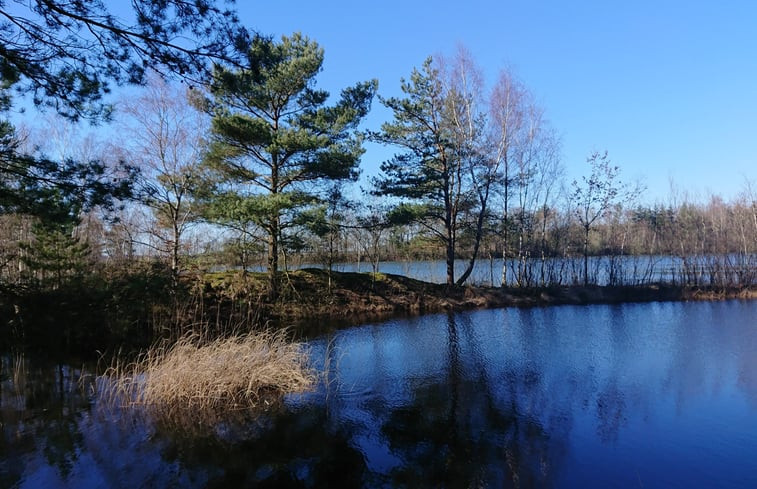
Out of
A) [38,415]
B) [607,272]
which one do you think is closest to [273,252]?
[38,415]

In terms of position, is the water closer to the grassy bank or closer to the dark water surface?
the grassy bank

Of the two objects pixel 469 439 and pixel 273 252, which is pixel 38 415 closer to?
pixel 469 439

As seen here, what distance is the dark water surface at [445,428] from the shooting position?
4555 millimetres

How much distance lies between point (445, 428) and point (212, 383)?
12.4ft

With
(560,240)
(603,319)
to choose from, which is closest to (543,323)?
(603,319)

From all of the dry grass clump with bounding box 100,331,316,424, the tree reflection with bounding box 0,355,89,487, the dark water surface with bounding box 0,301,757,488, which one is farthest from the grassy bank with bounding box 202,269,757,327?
the dry grass clump with bounding box 100,331,316,424

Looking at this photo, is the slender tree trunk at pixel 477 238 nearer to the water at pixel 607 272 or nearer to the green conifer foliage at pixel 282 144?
the water at pixel 607 272

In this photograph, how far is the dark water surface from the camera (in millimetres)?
4555

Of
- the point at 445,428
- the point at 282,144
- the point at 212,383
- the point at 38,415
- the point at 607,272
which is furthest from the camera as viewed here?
the point at 607,272

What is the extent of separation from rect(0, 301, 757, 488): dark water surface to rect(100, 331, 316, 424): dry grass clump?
43cm

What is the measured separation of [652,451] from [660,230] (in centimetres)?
2315

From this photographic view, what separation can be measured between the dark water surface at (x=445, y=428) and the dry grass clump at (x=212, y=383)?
1.40 ft

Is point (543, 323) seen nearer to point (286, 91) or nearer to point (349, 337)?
point (349, 337)

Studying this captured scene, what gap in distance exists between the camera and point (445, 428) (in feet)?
18.9
